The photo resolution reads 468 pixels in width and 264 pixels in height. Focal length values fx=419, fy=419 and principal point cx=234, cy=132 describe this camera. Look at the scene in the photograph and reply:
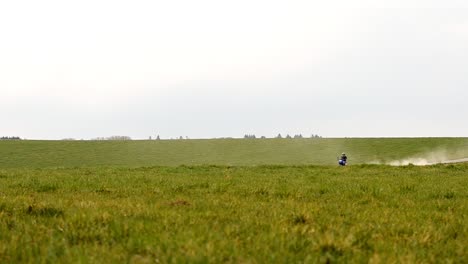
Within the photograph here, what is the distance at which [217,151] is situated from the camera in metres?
84.5

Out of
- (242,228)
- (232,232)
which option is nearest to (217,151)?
(242,228)

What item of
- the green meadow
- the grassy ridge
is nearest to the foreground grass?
the green meadow

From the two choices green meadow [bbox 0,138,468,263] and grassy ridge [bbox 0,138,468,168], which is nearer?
green meadow [bbox 0,138,468,263]

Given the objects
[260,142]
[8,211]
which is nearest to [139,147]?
[260,142]

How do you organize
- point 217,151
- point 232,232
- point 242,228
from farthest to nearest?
point 217,151 → point 242,228 → point 232,232

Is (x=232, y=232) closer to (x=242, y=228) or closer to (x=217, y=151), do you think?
(x=242, y=228)

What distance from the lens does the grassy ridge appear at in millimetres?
68750

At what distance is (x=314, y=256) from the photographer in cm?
554

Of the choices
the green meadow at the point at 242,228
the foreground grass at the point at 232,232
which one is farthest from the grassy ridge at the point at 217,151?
the foreground grass at the point at 232,232

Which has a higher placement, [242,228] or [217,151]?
[242,228]

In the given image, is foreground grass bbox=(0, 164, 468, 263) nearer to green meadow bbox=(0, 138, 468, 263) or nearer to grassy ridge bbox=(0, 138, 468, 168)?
green meadow bbox=(0, 138, 468, 263)

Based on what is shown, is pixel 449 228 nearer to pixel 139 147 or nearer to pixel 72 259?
pixel 72 259

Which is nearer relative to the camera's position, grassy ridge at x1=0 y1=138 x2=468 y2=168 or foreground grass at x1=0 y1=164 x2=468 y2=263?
foreground grass at x1=0 y1=164 x2=468 y2=263

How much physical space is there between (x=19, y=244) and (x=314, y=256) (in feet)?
13.3
